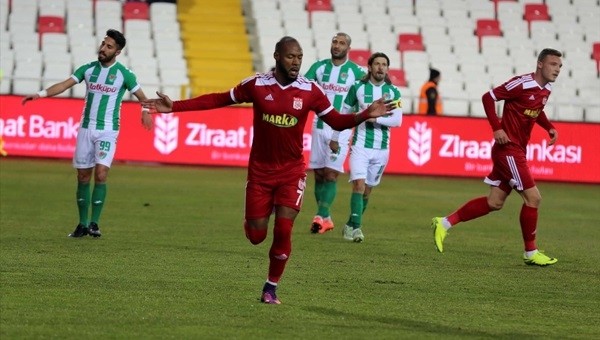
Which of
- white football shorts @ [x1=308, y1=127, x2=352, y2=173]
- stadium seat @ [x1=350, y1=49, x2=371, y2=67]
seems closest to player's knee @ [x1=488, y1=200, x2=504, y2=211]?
white football shorts @ [x1=308, y1=127, x2=352, y2=173]

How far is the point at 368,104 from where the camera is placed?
50.4 feet

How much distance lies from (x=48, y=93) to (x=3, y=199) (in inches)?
190

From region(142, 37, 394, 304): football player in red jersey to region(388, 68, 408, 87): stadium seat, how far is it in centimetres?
2126

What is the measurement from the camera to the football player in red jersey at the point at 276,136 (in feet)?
32.9

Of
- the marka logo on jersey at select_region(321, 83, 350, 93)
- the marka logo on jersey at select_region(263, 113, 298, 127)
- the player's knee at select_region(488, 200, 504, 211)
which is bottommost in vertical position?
the player's knee at select_region(488, 200, 504, 211)

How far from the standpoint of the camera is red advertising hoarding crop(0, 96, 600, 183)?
85.7 ft

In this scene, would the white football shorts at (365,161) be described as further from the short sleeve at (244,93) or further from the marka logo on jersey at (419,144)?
the marka logo on jersey at (419,144)

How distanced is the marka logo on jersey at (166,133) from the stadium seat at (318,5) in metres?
8.29

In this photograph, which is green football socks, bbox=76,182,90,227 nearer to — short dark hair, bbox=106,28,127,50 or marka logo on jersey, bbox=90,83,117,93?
marka logo on jersey, bbox=90,83,117,93

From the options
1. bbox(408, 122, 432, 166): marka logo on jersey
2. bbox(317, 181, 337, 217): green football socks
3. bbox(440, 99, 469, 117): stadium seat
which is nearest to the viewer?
bbox(317, 181, 337, 217): green football socks

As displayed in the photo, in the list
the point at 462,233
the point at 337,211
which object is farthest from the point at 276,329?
the point at 337,211

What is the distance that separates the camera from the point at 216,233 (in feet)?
51.7

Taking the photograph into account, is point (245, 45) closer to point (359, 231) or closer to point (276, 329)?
point (359, 231)

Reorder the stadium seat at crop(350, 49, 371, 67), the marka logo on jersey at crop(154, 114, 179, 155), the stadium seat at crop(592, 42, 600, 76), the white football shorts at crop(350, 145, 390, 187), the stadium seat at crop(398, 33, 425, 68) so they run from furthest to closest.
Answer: the stadium seat at crop(592, 42, 600, 76) → the stadium seat at crop(398, 33, 425, 68) → the stadium seat at crop(350, 49, 371, 67) → the marka logo on jersey at crop(154, 114, 179, 155) → the white football shorts at crop(350, 145, 390, 187)
